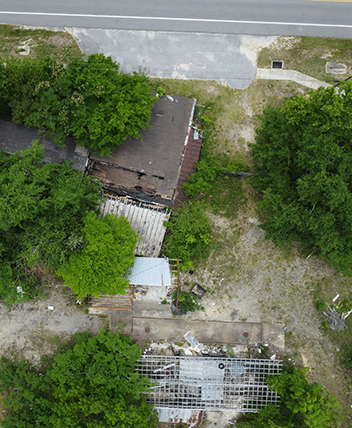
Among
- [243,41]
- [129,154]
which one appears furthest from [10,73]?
[243,41]

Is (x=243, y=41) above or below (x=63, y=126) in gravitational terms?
above

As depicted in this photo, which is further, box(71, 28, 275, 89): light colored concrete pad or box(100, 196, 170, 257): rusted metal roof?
box(71, 28, 275, 89): light colored concrete pad

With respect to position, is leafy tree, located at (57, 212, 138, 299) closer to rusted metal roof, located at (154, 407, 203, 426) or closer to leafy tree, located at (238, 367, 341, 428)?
rusted metal roof, located at (154, 407, 203, 426)

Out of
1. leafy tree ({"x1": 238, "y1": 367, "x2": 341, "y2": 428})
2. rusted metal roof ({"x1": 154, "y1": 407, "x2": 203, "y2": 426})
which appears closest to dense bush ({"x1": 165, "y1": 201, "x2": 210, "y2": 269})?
leafy tree ({"x1": 238, "y1": 367, "x2": 341, "y2": 428})

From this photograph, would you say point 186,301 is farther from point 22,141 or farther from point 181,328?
point 22,141

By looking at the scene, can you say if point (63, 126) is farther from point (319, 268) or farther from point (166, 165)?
point (319, 268)

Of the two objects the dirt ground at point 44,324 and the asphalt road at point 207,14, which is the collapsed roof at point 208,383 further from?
the asphalt road at point 207,14
